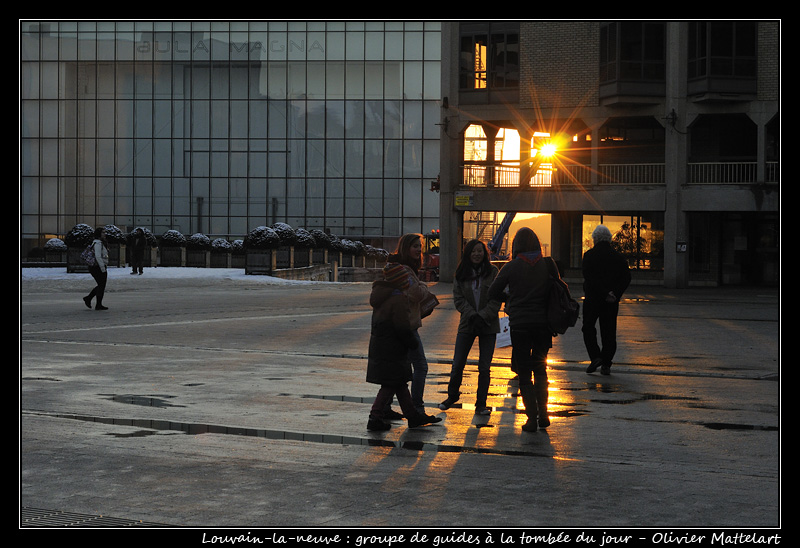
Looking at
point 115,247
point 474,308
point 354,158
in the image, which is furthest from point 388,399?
point 354,158

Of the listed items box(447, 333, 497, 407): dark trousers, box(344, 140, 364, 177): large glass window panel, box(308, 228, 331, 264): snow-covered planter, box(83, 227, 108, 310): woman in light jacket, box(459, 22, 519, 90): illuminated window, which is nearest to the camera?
box(447, 333, 497, 407): dark trousers

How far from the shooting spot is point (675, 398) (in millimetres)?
10414

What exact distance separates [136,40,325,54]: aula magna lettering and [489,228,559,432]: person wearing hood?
228 feet

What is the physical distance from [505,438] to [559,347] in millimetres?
8274

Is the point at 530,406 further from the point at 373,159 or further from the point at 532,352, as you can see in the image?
the point at 373,159

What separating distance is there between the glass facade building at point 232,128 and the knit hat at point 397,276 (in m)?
68.1

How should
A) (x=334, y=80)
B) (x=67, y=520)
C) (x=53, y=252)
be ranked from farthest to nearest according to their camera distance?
1. (x=334, y=80)
2. (x=53, y=252)
3. (x=67, y=520)

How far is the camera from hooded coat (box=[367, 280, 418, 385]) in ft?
27.2

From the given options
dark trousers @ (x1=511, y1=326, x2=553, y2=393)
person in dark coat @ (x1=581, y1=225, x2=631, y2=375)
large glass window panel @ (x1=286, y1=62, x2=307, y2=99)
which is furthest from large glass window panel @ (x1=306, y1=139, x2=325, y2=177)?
dark trousers @ (x1=511, y1=326, x2=553, y2=393)

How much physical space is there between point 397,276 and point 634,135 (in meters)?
37.2

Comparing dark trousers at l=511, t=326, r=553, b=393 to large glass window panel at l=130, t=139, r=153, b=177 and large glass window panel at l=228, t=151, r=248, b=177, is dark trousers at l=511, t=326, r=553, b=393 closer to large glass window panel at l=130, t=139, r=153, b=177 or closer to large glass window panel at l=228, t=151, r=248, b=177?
large glass window panel at l=228, t=151, r=248, b=177

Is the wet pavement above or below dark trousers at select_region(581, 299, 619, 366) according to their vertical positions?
below

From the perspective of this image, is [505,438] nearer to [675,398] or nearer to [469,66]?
[675,398]

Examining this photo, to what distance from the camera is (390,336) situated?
8.34m
